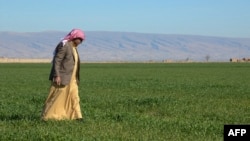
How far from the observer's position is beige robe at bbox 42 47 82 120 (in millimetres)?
11391

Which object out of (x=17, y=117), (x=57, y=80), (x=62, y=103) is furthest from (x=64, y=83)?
(x=17, y=117)

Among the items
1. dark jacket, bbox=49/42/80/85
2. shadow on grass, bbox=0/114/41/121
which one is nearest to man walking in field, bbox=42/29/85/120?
dark jacket, bbox=49/42/80/85

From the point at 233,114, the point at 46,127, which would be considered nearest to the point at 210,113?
the point at 233,114

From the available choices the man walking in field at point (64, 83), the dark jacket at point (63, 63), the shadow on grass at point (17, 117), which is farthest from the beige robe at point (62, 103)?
the shadow on grass at point (17, 117)

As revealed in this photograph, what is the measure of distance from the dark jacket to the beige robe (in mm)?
165

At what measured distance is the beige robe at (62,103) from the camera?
11.4 m

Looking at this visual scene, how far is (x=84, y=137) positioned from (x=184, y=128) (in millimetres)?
2204

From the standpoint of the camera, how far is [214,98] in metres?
18.5

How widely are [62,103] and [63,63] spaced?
0.83 m

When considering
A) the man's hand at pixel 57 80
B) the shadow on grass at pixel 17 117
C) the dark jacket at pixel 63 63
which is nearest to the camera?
the man's hand at pixel 57 80

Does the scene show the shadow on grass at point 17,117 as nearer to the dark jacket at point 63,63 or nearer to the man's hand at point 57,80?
the man's hand at point 57,80

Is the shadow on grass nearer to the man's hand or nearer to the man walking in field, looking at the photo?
the man walking in field

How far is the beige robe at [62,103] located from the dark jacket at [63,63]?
0.17 metres

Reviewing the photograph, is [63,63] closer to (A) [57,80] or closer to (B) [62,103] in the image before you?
(A) [57,80]
